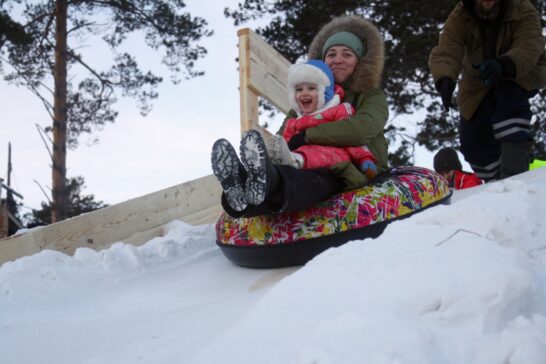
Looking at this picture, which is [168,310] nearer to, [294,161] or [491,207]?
[294,161]

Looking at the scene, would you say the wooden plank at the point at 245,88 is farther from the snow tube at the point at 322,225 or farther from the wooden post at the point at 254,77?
the snow tube at the point at 322,225

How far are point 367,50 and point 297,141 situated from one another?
913 mm

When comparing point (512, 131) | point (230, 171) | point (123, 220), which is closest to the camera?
point (230, 171)

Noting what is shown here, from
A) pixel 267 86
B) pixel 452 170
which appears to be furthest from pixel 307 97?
pixel 452 170

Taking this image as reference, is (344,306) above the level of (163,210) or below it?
below

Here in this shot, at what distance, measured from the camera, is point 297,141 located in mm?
2881

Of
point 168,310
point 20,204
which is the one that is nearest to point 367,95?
point 168,310

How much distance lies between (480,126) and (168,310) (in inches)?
103

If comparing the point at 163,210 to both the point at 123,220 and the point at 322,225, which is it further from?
the point at 322,225

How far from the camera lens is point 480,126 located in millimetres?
3865

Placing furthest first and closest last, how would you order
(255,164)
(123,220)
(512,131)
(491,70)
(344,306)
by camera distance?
(123,220)
(512,131)
(491,70)
(255,164)
(344,306)

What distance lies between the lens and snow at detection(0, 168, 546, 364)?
1.22 meters

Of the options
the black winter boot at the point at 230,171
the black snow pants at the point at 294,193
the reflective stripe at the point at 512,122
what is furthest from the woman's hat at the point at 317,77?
the reflective stripe at the point at 512,122

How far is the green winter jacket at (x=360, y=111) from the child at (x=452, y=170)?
1.74 meters
